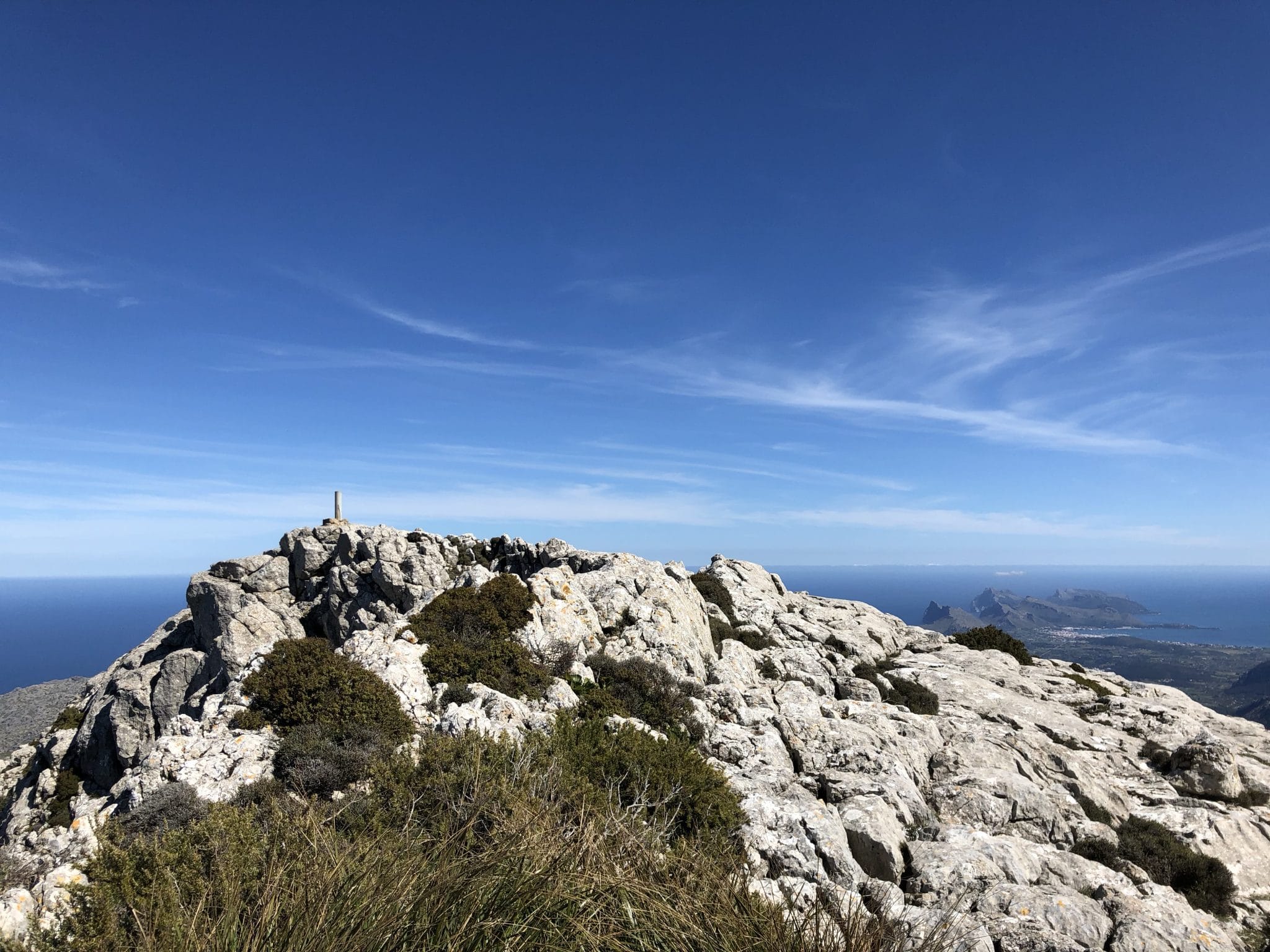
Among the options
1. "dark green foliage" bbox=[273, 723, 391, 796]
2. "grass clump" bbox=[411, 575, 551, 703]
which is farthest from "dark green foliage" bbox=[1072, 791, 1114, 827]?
"dark green foliage" bbox=[273, 723, 391, 796]

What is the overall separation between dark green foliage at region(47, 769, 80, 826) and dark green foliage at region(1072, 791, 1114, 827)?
91.4ft

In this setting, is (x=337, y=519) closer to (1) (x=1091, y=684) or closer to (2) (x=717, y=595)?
(2) (x=717, y=595)

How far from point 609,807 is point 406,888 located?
8.20 ft

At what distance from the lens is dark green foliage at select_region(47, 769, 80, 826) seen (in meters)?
18.2

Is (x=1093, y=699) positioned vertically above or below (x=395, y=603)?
below

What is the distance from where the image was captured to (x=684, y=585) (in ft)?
83.7

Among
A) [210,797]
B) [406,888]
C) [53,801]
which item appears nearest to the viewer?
[406,888]

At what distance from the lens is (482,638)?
625 inches

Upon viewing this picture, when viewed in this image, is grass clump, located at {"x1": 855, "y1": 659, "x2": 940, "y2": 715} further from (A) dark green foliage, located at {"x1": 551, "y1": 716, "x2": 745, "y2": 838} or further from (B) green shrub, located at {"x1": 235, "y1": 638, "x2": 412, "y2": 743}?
(B) green shrub, located at {"x1": 235, "y1": 638, "x2": 412, "y2": 743}

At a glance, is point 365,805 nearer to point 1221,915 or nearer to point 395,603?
point 1221,915

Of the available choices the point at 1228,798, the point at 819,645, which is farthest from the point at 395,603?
the point at 1228,798

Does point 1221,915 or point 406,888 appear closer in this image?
point 406,888

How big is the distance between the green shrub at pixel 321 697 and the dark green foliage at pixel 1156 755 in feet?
73.7

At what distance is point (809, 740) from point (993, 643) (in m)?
25.3
